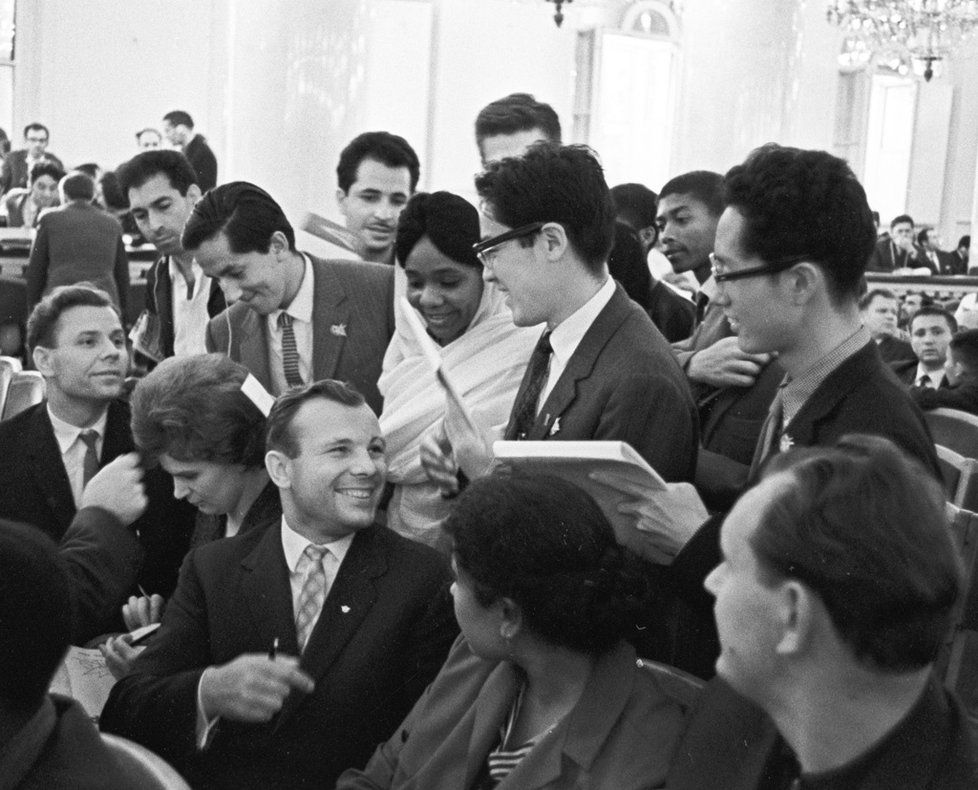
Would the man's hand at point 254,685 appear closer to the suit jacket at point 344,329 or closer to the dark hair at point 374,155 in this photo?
the suit jacket at point 344,329

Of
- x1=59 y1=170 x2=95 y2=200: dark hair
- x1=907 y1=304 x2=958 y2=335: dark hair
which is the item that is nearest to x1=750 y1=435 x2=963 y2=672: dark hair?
x1=907 y1=304 x2=958 y2=335: dark hair

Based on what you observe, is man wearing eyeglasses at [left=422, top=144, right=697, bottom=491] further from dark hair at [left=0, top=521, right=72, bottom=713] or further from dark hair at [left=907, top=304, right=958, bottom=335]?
dark hair at [left=907, top=304, right=958, bottom=335]

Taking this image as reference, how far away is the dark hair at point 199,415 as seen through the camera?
9.39 ft

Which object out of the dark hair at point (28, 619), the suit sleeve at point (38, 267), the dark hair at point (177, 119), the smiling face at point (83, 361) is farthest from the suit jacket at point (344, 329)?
the dark hair at point (177, 119)

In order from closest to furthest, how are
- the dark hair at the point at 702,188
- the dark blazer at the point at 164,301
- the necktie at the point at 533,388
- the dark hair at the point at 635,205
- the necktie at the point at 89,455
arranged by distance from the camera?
the necktie at the point at 533,388, the necktie at the point at 89,455, the dark hair at the point at 702,188, the dark hair at the point at 635,205, the dark blazer at the point at 164,301

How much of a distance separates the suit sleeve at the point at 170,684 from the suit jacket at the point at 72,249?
5000 millimetres

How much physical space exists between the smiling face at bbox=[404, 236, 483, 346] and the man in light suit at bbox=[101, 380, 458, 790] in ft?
→ 1.11

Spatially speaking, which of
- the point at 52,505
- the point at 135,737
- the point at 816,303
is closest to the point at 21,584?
the point at 135,737

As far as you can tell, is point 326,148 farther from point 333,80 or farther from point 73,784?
point 73,784

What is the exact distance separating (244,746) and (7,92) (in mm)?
13073

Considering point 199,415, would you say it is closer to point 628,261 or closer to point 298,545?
point 298,545

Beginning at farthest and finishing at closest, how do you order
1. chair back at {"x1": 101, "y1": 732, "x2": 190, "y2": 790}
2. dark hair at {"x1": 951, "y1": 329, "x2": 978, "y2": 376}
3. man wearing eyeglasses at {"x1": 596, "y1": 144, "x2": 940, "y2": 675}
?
dark hair at {"x1": 951, "y1": 329, "x2": 978, "y2": 376} → man wearing eyeglasses at {"x1": 596, "y1": 144, "x2": 940, "y2": 675} → chair back at {"x1": 101, "y1": 732, "x2": 190, "y2": 790}

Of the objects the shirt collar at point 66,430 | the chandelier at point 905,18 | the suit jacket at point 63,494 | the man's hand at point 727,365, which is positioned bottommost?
the suit jacket at point 63,494

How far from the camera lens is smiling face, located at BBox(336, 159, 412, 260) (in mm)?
4039
